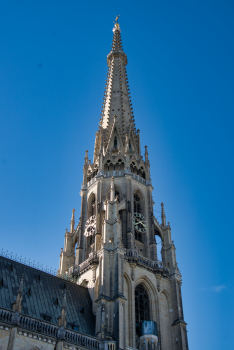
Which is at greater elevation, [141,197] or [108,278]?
[141,197]

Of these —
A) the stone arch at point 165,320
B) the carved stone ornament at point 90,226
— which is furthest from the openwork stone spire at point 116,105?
the stone arch at point 165,320

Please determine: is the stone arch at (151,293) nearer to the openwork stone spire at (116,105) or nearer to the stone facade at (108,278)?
the stone facade at (108,278)

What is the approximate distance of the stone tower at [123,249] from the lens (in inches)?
1603

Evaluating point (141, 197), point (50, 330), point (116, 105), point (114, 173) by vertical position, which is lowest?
point (50, 330)

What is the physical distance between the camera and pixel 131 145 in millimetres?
58469

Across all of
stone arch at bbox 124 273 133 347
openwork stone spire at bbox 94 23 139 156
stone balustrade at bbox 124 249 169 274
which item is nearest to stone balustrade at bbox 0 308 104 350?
stone arch at bbox 124 273 133 347

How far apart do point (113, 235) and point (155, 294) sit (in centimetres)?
710

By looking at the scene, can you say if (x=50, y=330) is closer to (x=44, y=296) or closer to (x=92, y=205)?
(x=44, y=296)

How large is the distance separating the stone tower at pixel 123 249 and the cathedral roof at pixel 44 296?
1.20 m

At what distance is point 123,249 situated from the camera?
4281cm

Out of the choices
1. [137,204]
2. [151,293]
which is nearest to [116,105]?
[137,204]

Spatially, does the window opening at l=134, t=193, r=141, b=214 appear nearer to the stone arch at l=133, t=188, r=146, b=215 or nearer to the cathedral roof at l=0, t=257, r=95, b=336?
the stone arch at l=133, t=188, r=146, b=215

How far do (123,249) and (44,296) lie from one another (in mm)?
8114

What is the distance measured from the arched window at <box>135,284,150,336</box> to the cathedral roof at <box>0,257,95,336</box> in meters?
4.29
